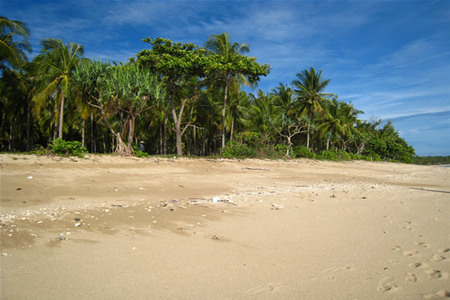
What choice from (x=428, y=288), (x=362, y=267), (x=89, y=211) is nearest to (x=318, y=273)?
(x=362, y=267)

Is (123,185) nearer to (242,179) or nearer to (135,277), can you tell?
(242,179)

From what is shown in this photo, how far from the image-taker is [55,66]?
17.9m

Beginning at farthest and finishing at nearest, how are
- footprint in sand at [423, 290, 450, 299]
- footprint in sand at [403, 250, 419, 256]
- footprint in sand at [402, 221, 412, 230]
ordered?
1. footprint in sand at [402, 221, 412, 230]
2. footprint in sand at [403, 250, 419, 256]
3. footprint in sand at [423, 290, 450, 299]

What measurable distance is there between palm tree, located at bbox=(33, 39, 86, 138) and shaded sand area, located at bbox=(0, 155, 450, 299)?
12.2 meters

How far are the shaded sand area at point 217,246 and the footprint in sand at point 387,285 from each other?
2 cm

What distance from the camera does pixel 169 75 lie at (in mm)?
19406

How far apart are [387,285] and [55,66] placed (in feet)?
67.8

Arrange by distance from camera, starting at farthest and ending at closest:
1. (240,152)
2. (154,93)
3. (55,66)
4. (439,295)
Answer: (240,152)
(55,66)
(154,93)
(439,295)

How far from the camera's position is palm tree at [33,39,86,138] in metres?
17.4

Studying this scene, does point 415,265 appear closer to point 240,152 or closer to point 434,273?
point 434,273

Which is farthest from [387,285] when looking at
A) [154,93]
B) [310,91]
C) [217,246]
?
[310,91]

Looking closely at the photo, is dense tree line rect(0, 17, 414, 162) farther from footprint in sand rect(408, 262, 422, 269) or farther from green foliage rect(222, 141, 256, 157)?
footprint in sand rect(408, 262, 422, 269)

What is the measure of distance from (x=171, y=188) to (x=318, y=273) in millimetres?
6098

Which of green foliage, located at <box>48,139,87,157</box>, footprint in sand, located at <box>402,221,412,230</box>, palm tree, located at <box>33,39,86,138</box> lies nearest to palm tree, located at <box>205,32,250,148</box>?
palm tree, located at <box>33,39,86,138</box>
